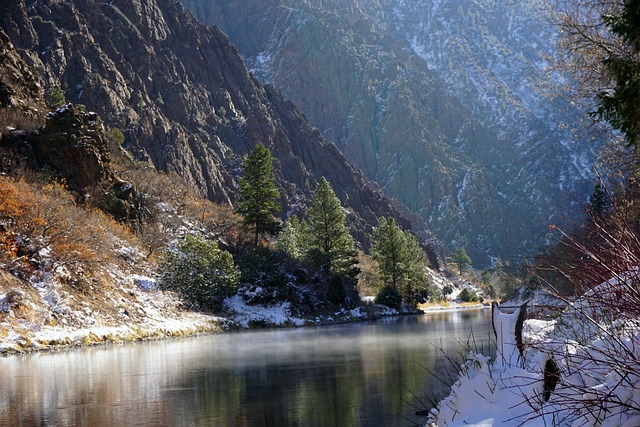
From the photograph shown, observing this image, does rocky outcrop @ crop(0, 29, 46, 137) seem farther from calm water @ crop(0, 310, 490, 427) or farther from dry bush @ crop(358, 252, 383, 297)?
dry bush @ crop(358, 252, 383, 297)

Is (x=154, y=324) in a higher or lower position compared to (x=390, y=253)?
lower

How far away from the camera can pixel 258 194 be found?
2712 inches

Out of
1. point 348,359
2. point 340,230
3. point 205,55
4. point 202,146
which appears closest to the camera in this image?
point 348,359

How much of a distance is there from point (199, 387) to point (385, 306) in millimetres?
59718

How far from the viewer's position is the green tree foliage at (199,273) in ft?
167

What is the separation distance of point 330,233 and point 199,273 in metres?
24.6

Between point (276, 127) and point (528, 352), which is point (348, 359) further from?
point (276, 127)

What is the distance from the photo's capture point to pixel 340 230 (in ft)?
242

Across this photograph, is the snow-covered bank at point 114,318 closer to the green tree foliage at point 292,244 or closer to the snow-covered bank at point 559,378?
the green tree foliage at point 292,244

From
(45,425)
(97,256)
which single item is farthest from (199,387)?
(97,256)

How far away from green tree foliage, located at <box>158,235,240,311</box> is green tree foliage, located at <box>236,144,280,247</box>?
47.3ft

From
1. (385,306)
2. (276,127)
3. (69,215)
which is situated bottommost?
(385,306)

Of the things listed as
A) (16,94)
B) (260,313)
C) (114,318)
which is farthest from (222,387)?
(16,94)

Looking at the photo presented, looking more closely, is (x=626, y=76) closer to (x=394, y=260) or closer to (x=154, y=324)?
(x=154, y=324)
